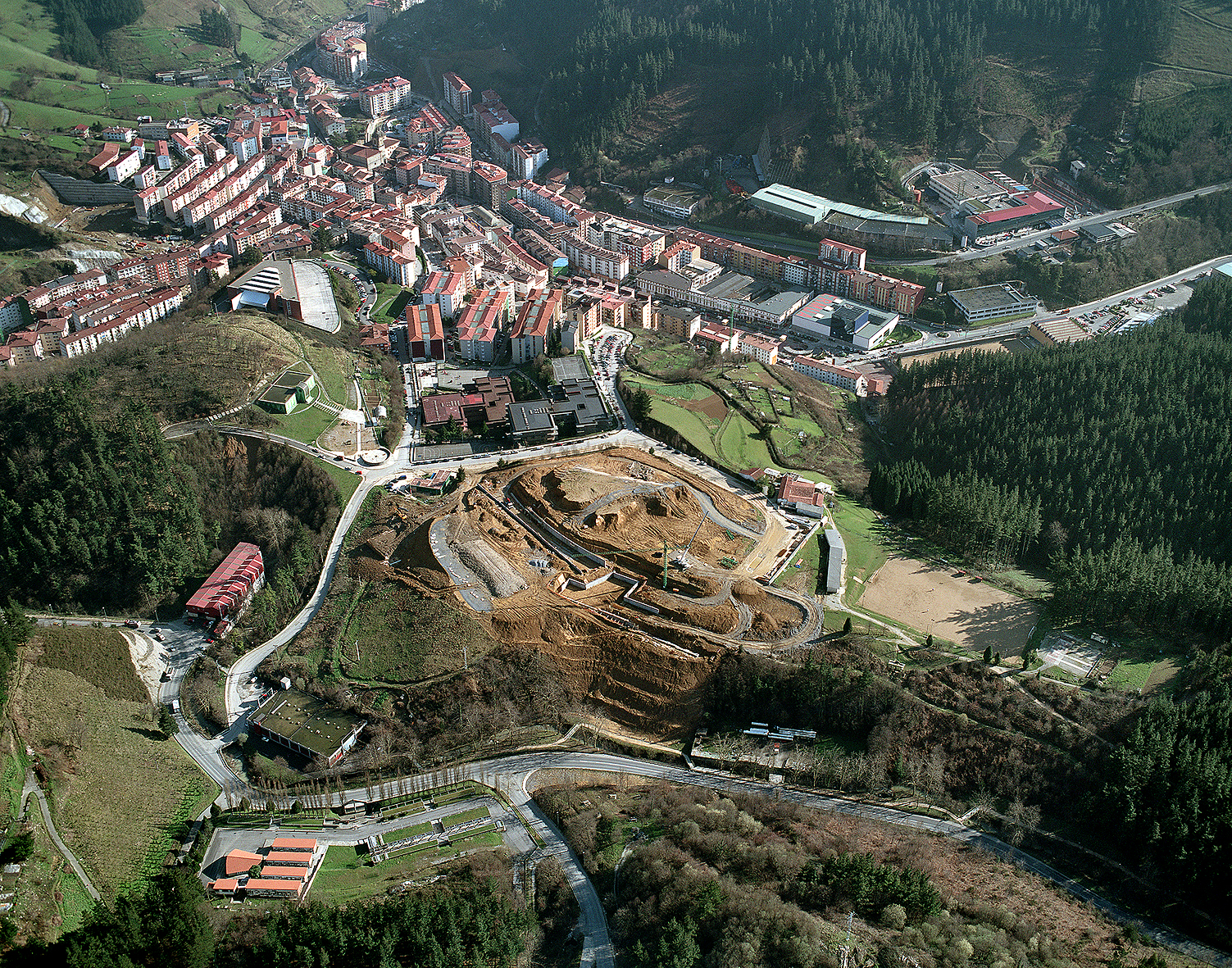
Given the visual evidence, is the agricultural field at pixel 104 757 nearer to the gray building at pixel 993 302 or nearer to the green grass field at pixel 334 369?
the green grass field at pixel 334 369

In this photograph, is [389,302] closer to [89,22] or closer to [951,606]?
[951,606]

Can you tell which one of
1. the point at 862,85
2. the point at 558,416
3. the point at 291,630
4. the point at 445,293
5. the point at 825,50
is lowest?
the point at 291,630

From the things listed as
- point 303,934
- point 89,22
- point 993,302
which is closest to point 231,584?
point 303,934

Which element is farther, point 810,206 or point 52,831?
point 810,206

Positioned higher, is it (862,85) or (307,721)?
(862,85)

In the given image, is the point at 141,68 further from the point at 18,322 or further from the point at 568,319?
the point at 568,319

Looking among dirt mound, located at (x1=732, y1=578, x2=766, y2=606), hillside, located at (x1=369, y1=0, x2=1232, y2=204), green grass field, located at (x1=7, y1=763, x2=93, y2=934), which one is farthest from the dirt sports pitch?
hillside, located at (x1=369, y1=0, x2=1232, y2=204)

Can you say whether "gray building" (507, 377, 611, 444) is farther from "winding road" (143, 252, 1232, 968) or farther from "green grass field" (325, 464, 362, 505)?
"winding road" (143, 252, 1232, 968)

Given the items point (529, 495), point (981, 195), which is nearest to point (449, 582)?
point (529, 495)
